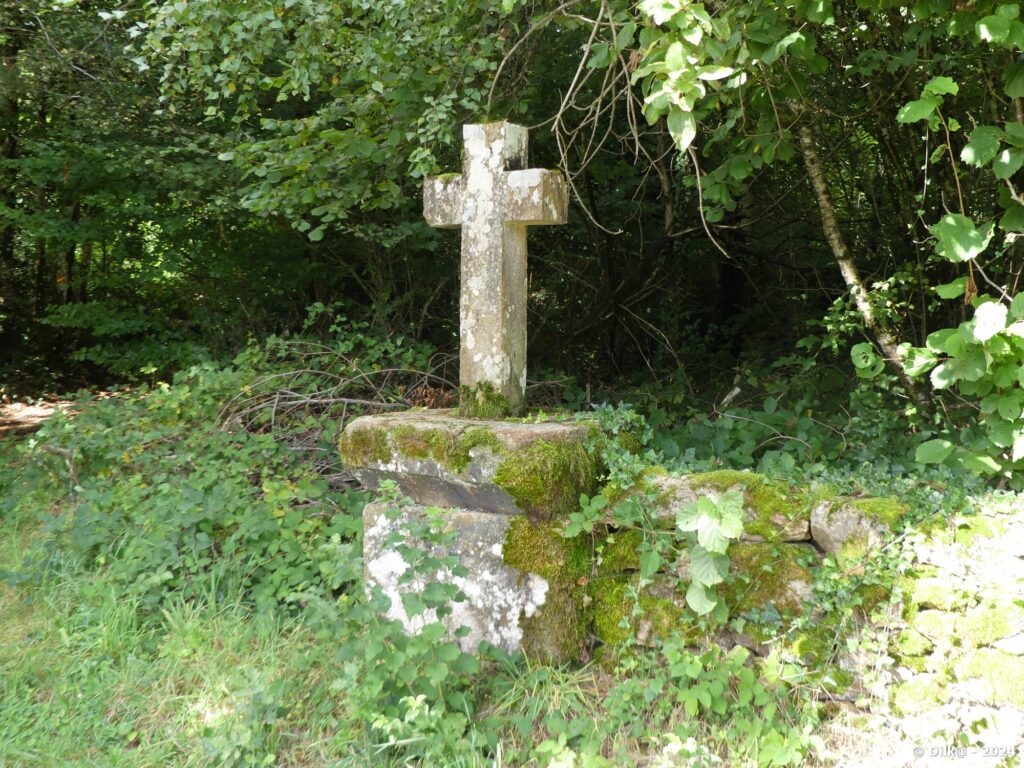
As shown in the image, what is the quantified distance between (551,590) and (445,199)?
70.3 inches

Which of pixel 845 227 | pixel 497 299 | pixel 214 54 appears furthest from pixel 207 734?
pixel 845 227

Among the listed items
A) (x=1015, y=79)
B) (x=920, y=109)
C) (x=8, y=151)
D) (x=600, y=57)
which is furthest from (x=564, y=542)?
(x=8, y=151)

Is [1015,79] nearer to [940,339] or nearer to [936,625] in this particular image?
[940,339]

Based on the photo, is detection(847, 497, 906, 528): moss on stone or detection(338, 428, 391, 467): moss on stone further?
detection(338, 428, 391, 467): moss on stone

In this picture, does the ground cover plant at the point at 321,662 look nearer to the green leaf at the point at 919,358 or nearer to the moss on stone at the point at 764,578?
the moss on stone at the point at 764,578

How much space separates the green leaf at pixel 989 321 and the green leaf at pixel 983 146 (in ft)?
2.13

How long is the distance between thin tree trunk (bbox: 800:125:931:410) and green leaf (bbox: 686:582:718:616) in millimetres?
1872

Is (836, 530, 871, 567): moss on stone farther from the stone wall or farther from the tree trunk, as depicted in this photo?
the tree trunk

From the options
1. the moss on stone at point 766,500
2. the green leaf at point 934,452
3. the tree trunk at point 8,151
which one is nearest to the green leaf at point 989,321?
the green leaf at point 934,452

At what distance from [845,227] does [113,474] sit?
6307 millimetres

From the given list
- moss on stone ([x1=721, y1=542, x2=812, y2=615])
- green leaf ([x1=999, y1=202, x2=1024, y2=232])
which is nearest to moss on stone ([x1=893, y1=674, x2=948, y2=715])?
moss on stone ([x1=721, y1=542, x2=812, y2=615])

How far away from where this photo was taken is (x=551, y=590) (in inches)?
116

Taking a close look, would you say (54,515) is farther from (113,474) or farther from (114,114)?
(114,114)

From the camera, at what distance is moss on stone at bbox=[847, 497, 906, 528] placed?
2586 mm
